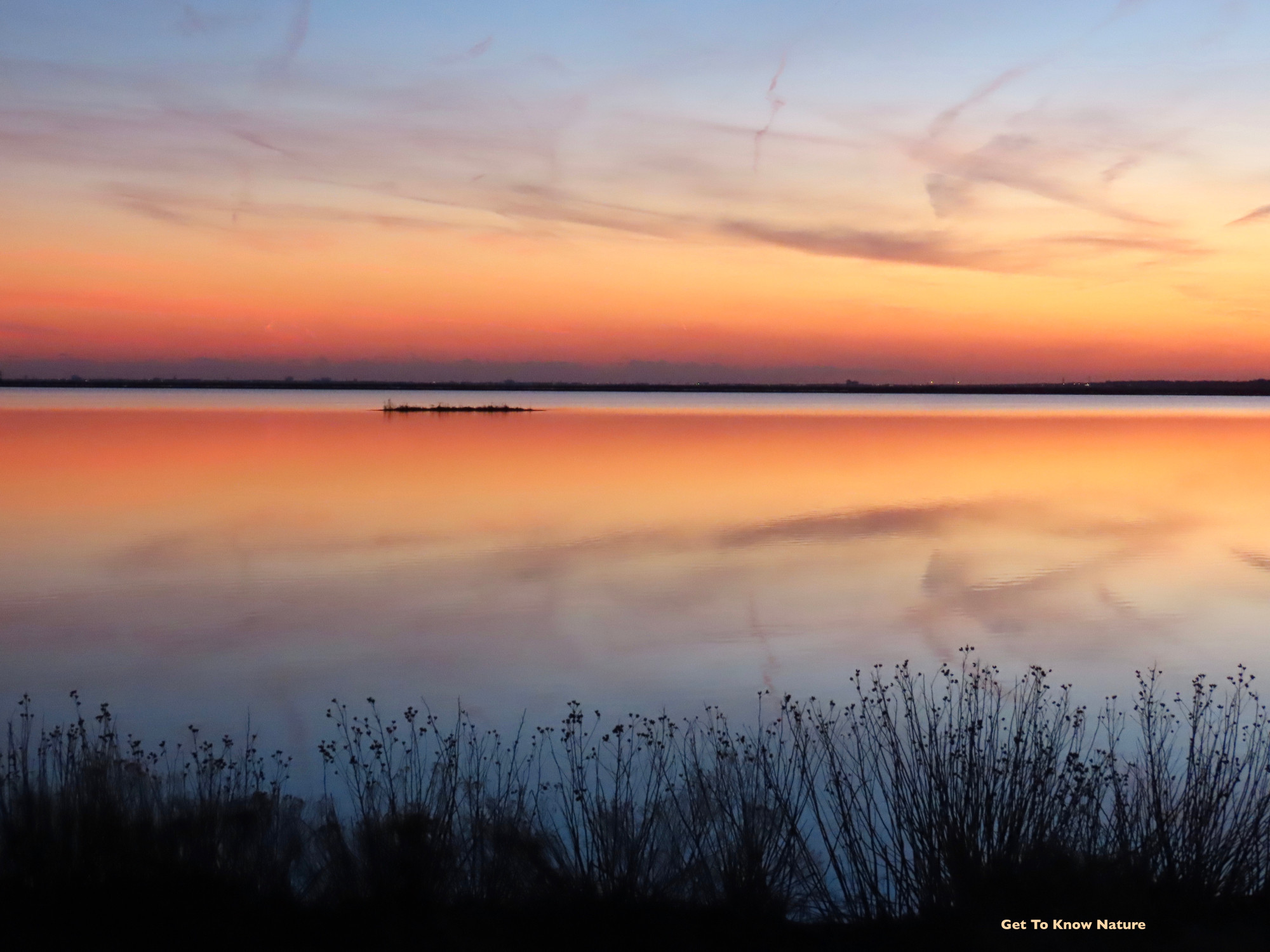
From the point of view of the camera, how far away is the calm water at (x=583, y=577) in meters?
10.4

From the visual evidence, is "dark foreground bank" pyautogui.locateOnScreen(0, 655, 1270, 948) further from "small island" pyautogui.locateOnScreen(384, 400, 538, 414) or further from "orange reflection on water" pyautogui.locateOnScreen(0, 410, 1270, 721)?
"small island" pyautogui.locateOnScreen(384, 400, 538, 414)

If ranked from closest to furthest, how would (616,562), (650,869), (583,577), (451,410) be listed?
(650,869), (583,577), (616,562), (451,410)

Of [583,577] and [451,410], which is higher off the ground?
[451,410]

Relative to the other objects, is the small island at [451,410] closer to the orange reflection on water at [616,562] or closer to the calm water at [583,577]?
the orange reflection on water at [616,562]

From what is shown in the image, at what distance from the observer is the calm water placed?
10.4m

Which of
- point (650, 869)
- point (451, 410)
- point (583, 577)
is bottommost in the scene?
point (650, 869)

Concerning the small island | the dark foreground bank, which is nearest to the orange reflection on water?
the dark foreground bank

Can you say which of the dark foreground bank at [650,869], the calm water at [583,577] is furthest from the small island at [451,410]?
the dark foreground bank at [650,869]

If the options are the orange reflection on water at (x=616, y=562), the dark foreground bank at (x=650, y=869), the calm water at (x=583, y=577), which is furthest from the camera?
the orange reflection on water at (x=616, y=562)

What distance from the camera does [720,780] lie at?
5.60 metres

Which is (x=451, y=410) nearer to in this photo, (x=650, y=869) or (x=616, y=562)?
(x=616, y=562)

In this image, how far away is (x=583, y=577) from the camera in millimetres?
15805

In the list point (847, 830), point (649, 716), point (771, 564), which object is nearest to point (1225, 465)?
Answer: point (771, 564)

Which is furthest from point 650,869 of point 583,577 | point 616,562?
point 616,562
